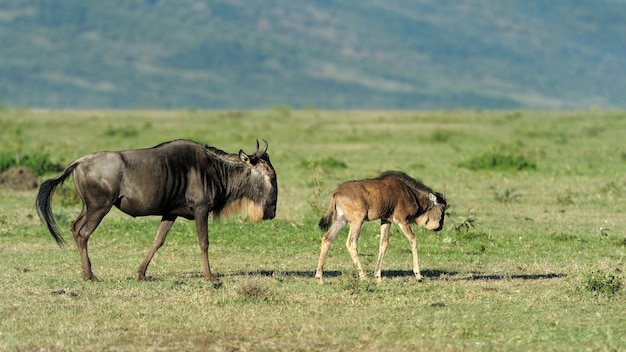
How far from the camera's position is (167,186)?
486 inches

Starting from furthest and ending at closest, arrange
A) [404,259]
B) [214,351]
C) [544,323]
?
1. [404,259]
2. [544,323]
3. [214,351]

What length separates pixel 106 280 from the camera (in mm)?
12484

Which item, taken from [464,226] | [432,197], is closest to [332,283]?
[432,197]

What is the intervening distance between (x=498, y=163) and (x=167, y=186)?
1676 centimetres

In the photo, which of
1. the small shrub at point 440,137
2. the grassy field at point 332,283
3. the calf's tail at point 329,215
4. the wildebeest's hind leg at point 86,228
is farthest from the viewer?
the small shrub at point 440,137

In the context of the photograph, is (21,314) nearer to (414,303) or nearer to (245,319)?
(245,319)

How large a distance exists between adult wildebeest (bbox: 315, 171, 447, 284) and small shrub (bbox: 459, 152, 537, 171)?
49.3 ft

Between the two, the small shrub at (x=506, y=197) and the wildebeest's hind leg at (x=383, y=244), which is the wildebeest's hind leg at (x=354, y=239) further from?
the small shrub at (x=506, y=197)

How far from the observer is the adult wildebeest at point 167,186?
12.2m

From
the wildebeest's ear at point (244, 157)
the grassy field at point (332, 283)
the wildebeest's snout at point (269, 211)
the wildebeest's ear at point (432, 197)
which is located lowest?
the grassy field at point (332, 283)

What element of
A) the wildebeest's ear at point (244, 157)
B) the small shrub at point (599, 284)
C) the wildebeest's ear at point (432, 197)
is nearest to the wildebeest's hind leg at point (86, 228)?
the wildebeest's ear at point (244, 157)

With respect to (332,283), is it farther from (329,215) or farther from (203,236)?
(203,236)

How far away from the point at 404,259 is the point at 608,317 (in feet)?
14.2

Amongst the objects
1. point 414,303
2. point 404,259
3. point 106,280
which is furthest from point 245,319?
point 404,259
